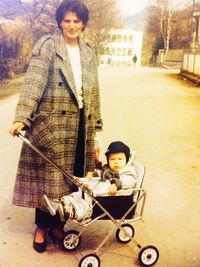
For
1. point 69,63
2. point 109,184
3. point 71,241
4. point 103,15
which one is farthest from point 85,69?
point 103,15

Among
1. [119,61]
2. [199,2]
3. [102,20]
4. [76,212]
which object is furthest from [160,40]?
[76,212]

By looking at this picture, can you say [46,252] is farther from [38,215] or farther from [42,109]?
[42,109]

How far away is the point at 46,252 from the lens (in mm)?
3211

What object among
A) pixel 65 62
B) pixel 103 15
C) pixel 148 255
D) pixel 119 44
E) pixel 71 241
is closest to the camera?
pixel 65 62

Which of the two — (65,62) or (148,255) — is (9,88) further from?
(148,255)

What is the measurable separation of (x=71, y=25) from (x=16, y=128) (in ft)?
2.39

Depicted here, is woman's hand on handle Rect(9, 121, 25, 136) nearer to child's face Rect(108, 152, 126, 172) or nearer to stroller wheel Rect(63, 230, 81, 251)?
child's face Rect(108, 152, 126, 172)

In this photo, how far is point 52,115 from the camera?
118 inches

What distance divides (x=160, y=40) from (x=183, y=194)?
4217 cm

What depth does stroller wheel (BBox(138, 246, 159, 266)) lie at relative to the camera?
303 cm

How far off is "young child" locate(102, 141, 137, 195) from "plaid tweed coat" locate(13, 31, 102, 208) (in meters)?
0.18

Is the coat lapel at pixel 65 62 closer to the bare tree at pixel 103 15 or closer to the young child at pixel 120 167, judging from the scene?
the young child at pixel 120 167

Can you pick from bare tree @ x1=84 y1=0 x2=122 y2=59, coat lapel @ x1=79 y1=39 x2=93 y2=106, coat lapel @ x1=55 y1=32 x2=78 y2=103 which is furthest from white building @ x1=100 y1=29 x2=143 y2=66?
coat lapel @ x1=55 y1=32 x2=78 y2=103

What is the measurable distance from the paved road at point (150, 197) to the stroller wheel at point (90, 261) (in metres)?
0.18
